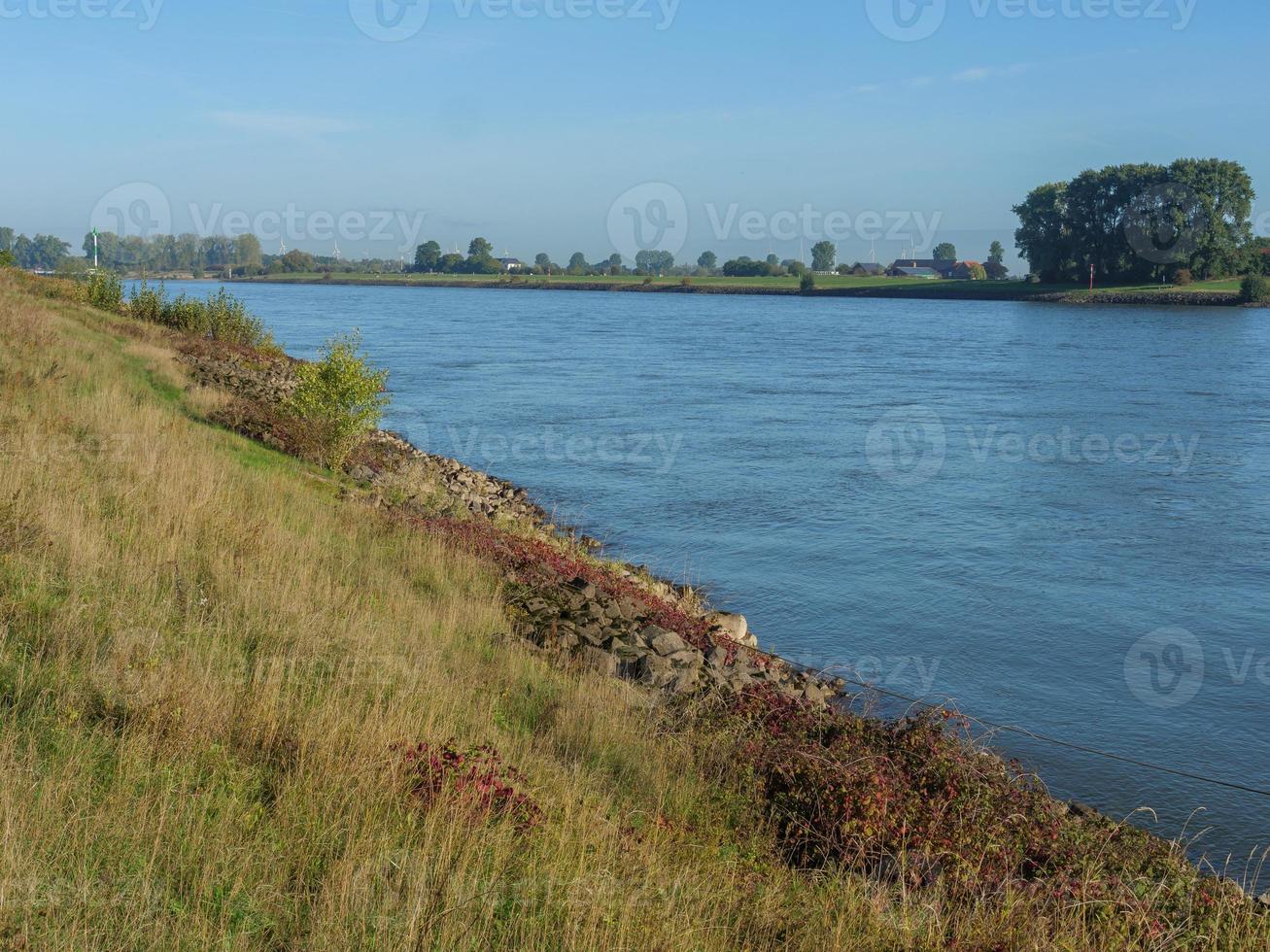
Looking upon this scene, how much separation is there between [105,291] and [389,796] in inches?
1555

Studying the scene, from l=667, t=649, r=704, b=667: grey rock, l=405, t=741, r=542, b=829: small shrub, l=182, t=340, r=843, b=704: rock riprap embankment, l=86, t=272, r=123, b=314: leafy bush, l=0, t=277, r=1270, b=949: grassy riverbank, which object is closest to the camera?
l=0, t=277, r=1270, b=949: grassy riverbank

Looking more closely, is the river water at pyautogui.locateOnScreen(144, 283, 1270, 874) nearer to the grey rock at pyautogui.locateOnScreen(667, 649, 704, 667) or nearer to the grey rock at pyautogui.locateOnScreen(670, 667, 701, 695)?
the grey rock at pyautogui.locateOnScreen(667, 649, 704, 667)

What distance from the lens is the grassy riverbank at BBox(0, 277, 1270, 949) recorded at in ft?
15.2

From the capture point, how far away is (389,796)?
18.8 ft

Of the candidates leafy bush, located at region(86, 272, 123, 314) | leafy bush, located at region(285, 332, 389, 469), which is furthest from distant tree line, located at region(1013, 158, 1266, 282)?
leafy bush, located at region(285, 332, 389, 469)

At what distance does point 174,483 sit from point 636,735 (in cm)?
630

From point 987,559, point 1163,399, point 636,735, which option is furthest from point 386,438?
point 1163,399

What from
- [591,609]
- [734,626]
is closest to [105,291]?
[734,626]

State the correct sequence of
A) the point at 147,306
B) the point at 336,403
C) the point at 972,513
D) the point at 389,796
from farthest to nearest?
the point at 147,306
the point at 972,513
the point at 336,403
the point at 389,796

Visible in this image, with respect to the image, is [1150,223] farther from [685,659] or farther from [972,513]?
A: [685,659]

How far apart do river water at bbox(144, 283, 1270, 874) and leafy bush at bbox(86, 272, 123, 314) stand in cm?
1068

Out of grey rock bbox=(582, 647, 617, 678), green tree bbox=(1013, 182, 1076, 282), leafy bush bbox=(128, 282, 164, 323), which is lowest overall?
grey rock bbox=(582, 647, 617, 678)

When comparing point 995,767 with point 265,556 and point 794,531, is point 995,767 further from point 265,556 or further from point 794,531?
point 794,531

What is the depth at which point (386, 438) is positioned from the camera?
1144 inches
